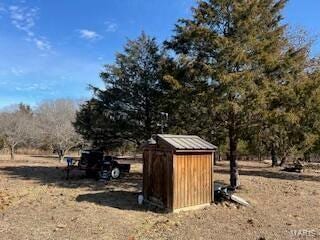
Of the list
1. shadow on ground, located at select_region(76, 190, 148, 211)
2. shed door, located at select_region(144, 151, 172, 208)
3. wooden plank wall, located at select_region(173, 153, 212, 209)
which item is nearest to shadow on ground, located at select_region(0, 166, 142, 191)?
shadow on ground, located at select_region(76, 190, 148, 211)

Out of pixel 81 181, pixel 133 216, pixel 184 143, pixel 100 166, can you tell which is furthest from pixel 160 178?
pixel 100 166

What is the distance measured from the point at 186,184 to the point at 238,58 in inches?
207

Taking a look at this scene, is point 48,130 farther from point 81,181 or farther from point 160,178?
point 160,178

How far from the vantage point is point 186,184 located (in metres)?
12.5

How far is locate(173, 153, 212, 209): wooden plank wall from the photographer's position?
40.2 feet

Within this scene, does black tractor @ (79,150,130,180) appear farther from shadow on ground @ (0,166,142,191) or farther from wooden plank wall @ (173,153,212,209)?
wooden plank wall @ (173,153,212,209)

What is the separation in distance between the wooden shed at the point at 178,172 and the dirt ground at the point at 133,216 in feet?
1.64

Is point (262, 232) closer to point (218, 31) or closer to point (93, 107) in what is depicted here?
point (218, 31)

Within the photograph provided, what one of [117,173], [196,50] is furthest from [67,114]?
[196,50]

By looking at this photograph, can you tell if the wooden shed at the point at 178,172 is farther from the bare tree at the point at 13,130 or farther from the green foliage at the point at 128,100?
the bare tree at the point at 13,130

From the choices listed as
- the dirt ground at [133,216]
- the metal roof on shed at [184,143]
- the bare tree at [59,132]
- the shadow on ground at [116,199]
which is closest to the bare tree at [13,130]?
the bare tree at [59,132]

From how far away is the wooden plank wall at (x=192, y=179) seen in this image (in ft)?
40.2

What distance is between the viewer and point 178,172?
1228 cm

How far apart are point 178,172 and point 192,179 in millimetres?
695
